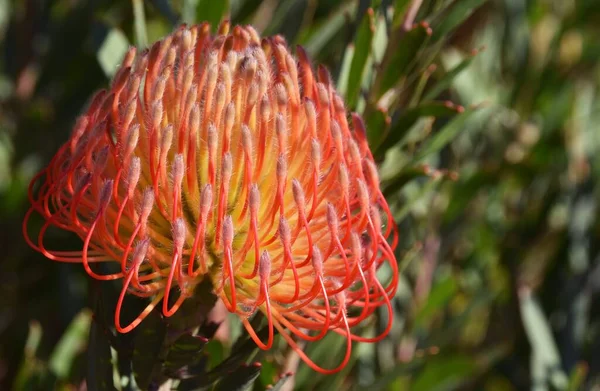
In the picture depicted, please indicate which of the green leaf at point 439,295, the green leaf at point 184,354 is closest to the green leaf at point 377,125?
the green leaf at point 184,354

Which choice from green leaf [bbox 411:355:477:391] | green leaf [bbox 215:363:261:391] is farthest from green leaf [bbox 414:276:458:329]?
green leaf [bbox 215:363:261:391]

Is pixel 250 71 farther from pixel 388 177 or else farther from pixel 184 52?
pixel 388 177

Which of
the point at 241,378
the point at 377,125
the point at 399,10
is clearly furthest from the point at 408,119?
the point at 241,378

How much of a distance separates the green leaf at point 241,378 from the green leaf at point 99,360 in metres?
0.15

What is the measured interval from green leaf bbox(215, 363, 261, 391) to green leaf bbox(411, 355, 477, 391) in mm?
816

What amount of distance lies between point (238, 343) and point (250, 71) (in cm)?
38

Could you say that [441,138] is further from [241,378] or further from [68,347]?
[68,347]

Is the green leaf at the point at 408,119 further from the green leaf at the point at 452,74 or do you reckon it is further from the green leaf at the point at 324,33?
the green leaf at the point at 324,33

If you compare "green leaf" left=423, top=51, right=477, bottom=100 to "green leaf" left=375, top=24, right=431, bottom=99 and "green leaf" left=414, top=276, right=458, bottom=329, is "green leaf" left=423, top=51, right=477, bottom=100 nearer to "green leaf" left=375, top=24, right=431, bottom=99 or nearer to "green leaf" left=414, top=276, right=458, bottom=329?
"green leaf" left=375, top=24, right=431, bottom=99

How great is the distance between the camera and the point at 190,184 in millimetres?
1090

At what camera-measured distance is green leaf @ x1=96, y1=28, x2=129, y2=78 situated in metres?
1.54

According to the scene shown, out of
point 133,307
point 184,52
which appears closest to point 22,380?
point 133,307

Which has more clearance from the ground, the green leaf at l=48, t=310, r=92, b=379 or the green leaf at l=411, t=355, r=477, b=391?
the green leaf at l=48, t=310, r=92, b=379

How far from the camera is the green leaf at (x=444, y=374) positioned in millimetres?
1806
